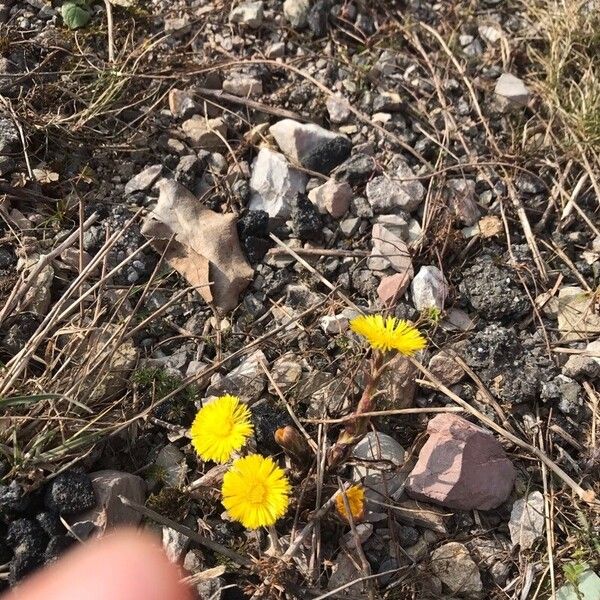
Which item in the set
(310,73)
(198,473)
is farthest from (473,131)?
(198,473)

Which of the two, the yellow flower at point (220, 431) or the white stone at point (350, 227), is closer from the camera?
the yellow flower at point (220, 431)

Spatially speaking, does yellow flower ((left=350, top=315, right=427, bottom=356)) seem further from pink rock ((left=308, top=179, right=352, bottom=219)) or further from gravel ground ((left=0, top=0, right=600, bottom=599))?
pink rock ((left=308, top=179, right=352, bottom=219))

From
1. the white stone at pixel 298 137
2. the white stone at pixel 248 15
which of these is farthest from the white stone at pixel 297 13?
the white stone at pixel 298 137

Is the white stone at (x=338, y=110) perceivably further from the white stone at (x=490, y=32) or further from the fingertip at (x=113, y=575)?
the fingertip at (x=113, y=575)

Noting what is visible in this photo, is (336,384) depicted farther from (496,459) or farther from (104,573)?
(104,573)

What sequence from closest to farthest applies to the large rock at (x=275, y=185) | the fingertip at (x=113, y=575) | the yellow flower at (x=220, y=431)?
1. the fingertip at (x=113, y=575)
2. the yellow flower at (x=220, y=431)
3. the large rock at (x=275, y=185)

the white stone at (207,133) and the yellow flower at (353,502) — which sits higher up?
the white stone at (207,133)
